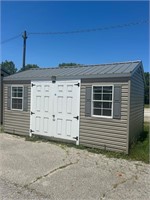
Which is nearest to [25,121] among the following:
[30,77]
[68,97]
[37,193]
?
[30,77]

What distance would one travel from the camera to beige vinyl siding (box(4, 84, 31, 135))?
8.97m

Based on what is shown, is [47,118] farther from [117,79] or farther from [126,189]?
[126,189]

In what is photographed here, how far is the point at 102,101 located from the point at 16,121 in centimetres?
430

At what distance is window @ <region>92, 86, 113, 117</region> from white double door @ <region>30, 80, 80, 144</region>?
662mm

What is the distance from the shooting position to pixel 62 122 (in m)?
7.95

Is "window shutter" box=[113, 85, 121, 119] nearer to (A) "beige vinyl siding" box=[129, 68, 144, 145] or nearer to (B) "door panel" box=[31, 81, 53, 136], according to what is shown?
(A) "beige vinyl siding" box=[129, 68, 144, 145]

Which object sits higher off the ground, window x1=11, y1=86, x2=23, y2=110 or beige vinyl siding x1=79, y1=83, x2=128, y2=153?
window x1=11, y1=86, x2=23, y2=110

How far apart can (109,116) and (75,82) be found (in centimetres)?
179

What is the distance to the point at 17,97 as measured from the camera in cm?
930

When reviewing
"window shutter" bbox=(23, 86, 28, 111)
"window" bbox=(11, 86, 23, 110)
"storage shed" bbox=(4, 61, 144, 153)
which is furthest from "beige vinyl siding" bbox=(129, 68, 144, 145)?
"window" bbox=(11, 86, 23, 110)

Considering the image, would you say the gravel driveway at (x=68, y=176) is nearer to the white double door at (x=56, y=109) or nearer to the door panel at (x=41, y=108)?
the white double door at (x=56, y=109)

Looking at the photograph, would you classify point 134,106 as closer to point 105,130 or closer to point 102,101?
point 102,101

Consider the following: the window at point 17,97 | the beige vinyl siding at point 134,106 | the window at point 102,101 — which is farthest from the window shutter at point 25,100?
the beige vinyl siding at point 134,106

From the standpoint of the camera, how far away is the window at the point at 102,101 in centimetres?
693
